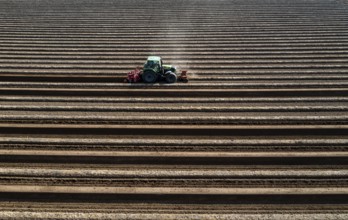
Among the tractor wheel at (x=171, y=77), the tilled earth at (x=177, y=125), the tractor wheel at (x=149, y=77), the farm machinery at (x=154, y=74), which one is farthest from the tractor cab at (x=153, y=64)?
the tilled earth at (x=177, y=125)

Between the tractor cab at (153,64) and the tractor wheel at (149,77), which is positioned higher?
the tractor cab at (153,64)

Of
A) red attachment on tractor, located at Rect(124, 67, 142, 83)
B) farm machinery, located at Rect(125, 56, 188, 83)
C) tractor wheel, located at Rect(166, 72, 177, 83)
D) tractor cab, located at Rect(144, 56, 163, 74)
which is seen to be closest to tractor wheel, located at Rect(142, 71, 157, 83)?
farm machinery, located at Rect(125, 56, 188, 83)

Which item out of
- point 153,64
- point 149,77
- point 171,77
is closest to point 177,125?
point 171,77

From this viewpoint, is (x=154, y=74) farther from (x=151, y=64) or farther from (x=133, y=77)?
(x=133, y=77)

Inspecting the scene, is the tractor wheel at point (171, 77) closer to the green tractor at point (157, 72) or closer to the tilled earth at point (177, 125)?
the green tractor at point (157, 72)

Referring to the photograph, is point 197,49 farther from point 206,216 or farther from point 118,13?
point 206,216

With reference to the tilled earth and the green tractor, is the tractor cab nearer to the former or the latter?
the green tractor

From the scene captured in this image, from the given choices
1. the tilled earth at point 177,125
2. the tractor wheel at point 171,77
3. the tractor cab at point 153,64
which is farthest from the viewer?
the tractor wheel at point 171,77
